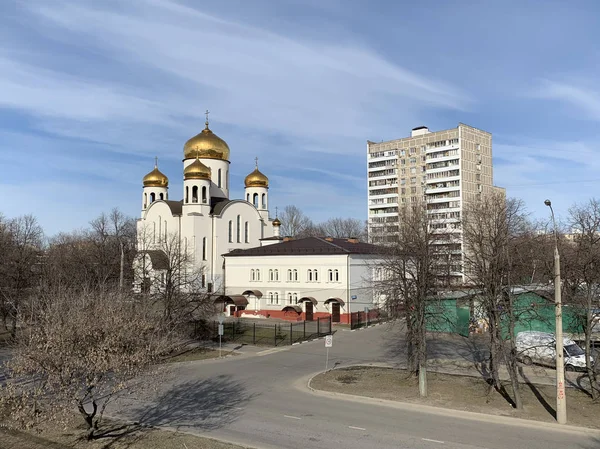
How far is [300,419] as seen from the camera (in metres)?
15.7

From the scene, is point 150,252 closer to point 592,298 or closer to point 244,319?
point 244,319

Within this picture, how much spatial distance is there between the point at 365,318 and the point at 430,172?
47.7 meters

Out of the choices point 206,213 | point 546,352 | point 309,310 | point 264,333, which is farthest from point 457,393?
point 206,213

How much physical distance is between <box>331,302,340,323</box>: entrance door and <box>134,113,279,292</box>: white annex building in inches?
519

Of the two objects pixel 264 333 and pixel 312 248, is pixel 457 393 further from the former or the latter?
pixel 312 248

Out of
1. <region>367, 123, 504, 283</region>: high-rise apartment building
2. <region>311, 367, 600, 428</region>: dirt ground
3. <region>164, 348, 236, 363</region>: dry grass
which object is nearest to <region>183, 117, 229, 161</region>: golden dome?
<region>367, 123, 504, 283</region>: high-rise apartment building

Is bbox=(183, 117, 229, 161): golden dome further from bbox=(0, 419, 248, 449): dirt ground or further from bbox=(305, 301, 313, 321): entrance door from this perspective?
bbox=(0, 419, 248, 449): dirt ground

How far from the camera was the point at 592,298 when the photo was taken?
1772 cm

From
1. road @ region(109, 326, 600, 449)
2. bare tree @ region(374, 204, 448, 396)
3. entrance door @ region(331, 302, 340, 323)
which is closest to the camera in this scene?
road @ region(109, 326, 600, 449)

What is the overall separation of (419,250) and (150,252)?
32485 millimetres

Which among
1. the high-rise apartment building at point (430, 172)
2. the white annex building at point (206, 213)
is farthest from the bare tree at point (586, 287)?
the high-rise apartment building at point (430, 172)

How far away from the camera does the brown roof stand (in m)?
41.7

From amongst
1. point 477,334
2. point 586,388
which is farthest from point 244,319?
point 586,388

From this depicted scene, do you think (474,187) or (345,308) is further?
(474,187)
